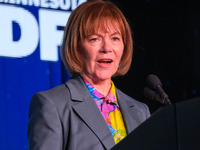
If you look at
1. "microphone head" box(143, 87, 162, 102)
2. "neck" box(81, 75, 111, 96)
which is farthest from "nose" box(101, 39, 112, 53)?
"microphone head" box(143, 87, 162, 102)

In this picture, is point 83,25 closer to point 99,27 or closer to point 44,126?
point 99,27

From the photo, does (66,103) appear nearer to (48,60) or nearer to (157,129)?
(157,129)

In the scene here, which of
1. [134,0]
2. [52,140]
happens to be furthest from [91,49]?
[134,0]

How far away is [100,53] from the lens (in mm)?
1491

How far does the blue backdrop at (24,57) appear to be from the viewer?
282 cm

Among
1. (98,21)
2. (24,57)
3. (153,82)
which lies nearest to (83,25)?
(98,21)

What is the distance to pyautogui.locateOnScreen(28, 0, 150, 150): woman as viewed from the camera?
128cm

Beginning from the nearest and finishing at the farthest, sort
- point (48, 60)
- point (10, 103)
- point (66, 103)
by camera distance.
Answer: point (66, 103), point (10, 103), point (48, 60)

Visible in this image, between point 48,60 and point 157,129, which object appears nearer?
point 157,129

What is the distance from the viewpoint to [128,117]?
1.48 meters

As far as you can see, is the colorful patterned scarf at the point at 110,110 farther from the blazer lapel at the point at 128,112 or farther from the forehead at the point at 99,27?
the forehead at the point at 99,27

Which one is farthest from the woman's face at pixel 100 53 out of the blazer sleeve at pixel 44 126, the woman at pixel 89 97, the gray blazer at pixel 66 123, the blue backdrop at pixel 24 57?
the blue backdrop at pixel 24 57

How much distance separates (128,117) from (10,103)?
156cm

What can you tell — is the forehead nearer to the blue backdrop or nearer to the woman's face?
the woman's face
